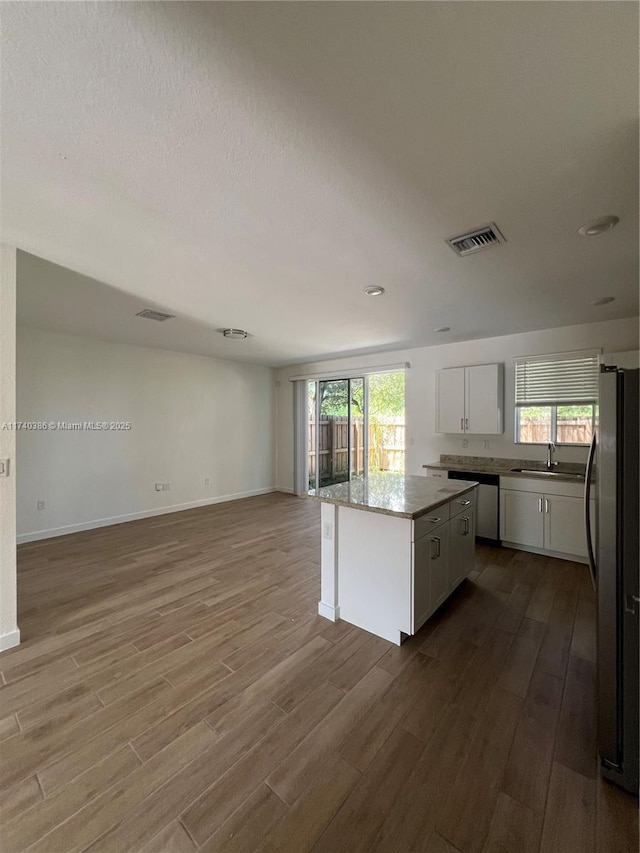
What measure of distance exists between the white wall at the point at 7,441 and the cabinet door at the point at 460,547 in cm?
303

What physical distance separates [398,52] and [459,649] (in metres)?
2.89

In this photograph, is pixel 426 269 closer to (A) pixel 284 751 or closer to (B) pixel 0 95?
(B) pixel 0 95

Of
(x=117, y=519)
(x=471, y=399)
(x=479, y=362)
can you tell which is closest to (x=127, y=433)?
(x=117, y=519)

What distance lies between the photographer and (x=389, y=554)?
2219 millimetres

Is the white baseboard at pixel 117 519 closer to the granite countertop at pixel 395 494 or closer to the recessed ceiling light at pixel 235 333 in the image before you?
the recessed ceiling light at pixel 235 333

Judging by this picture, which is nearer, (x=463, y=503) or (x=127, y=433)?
(x=463, y=503)

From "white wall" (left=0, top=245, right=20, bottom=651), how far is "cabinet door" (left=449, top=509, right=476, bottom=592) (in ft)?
9.94

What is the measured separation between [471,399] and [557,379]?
0.97m

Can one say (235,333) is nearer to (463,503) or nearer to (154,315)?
(154,315)

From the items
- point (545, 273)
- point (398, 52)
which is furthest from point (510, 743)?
point (545, 273)

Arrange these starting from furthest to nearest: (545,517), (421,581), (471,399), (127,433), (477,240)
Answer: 1. (127,433)
2. (471,399)
3. (545,517)
4. (421,581)
5. (477,240)

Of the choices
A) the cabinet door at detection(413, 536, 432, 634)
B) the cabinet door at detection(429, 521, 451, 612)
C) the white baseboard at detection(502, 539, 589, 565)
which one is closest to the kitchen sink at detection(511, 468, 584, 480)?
the white baseboard at detection(502, 539, 589, 565)

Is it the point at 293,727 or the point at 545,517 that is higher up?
the point at 545,517

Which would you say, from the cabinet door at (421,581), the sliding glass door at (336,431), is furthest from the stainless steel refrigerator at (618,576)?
the sliding glass door at (336,431)
